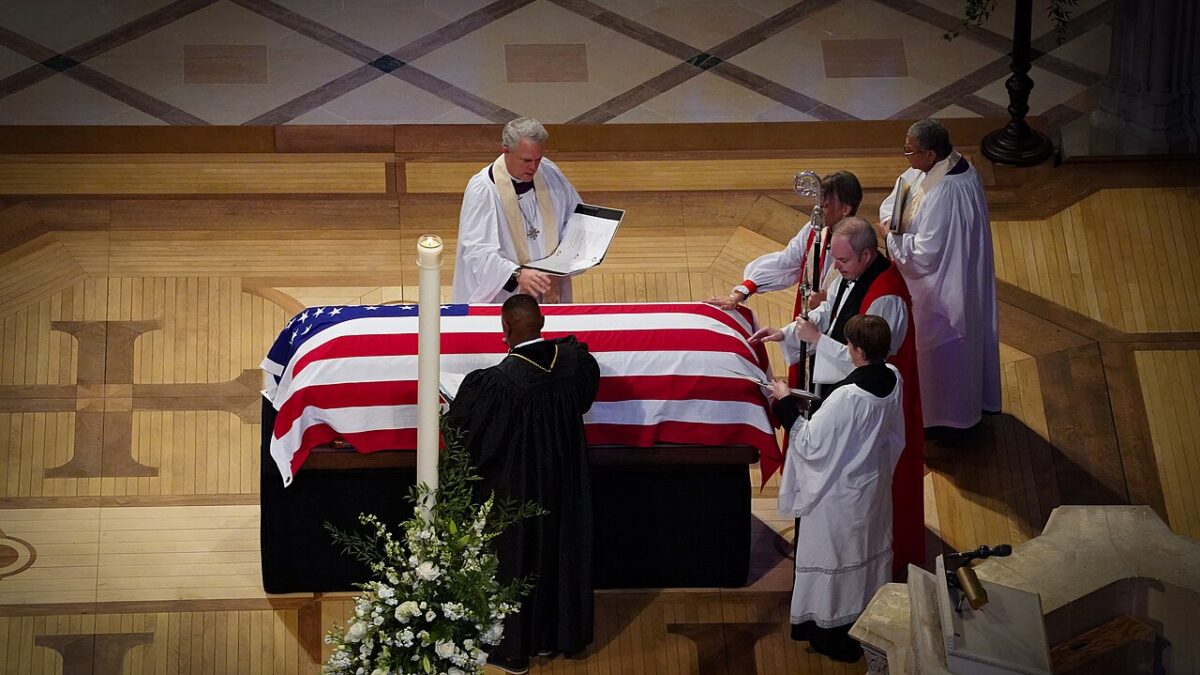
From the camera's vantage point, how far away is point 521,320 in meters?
5.77

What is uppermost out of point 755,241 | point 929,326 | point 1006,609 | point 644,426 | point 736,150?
point 736,150

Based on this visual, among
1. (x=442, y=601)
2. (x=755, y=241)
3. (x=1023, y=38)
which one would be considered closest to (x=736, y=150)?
(x=755, y=241)

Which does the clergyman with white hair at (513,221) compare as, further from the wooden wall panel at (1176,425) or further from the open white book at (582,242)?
the wooden wall panel at (1176,425)

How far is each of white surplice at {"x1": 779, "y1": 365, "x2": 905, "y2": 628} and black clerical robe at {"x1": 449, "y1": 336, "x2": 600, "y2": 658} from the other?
0.77m

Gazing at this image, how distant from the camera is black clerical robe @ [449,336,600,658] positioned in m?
5.74

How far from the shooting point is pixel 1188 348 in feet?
26.1

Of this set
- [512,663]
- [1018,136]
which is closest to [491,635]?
[512,663]

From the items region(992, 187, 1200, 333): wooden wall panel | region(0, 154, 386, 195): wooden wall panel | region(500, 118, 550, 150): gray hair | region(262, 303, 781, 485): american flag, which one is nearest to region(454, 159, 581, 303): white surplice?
region(500, 118, 550, 150): gray hair

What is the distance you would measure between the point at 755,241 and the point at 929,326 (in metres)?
1.60

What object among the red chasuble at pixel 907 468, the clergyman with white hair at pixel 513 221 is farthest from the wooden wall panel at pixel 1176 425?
the clergyman with white hair at pixel 513 221

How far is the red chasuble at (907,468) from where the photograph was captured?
633cm

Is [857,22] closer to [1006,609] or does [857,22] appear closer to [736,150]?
[736,150]

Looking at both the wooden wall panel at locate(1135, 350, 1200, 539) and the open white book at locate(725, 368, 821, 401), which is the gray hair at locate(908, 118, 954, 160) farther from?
the wooden wall panel at locate(1135, 350, 1200, 539)

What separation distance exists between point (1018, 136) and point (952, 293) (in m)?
2.41
